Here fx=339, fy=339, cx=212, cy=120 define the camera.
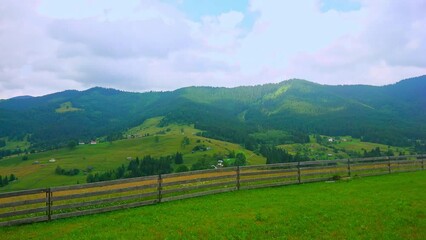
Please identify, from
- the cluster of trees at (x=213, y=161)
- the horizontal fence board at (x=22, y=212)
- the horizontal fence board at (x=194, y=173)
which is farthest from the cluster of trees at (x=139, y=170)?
the horizontal fence board at (x=22, y=212)

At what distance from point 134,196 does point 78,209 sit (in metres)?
2.80

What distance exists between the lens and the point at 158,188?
1884 cm

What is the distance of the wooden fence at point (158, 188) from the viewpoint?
15.5 metres

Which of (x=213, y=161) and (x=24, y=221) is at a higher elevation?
(x=24, y=221)

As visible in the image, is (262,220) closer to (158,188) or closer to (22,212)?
(158,188)

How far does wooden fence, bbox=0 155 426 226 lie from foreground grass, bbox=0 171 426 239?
0.77 metres

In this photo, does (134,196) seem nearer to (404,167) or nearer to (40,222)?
(40,222)

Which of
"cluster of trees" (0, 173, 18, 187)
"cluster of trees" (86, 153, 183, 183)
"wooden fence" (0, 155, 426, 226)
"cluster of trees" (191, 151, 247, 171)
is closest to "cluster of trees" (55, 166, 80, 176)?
"cluster of trees" (0, 173, 18, 187)

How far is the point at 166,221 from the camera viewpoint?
14070mm

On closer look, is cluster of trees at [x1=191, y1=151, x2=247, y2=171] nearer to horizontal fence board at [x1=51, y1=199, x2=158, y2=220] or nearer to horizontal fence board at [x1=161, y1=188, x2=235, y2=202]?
horizontal fence board at [x1=161, y1=188, x2=235, y2=202]

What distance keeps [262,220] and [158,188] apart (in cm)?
709

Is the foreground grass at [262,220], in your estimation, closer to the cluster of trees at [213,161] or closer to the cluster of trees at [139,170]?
the cluster of trees at [139,170]


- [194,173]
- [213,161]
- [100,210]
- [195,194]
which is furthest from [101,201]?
[213,161]

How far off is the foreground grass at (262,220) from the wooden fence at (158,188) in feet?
2.52
